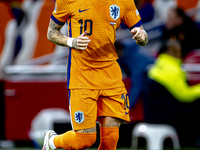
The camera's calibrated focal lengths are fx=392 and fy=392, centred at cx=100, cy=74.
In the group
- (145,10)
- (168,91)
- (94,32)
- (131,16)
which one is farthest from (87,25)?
(145,10)

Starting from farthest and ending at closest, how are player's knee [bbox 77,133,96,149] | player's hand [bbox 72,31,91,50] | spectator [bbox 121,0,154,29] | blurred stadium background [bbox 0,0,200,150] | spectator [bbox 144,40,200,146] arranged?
spectator [bbox 121,0,154,29], blurred stadium background [bbox 0,0,200,150], spectator [bbox 144,40,200,146], player's knee [bbox 77,133,96,149], player's hand [bbox 72,31,91,50]

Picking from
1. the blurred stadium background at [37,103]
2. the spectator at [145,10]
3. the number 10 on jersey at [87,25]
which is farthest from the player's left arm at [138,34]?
the spectator at [145,10]

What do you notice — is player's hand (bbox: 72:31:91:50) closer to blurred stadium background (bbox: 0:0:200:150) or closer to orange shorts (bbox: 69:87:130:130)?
orange shorts (bbox: 69:87:130:130)

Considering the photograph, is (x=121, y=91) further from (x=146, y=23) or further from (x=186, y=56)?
(x=146, y=23)

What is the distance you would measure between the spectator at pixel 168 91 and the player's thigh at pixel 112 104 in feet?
5.77

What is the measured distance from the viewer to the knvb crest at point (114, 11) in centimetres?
338

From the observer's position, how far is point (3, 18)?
764cm

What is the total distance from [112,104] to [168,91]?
1.91m

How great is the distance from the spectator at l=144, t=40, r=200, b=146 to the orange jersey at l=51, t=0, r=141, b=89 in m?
1.74

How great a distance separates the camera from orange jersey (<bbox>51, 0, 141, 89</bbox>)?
334 cm

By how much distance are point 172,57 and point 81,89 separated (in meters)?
→ 2.07

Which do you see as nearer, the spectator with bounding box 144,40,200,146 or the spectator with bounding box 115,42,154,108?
the spectator with bounding box 144,40,200,146

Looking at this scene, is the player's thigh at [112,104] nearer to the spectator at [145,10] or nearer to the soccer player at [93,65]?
the soccer player at [93,65]

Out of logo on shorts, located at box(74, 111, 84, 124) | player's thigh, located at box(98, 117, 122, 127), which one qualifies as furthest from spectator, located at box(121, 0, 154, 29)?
logo on shorts, located at box(74, 111, 84, 124)
